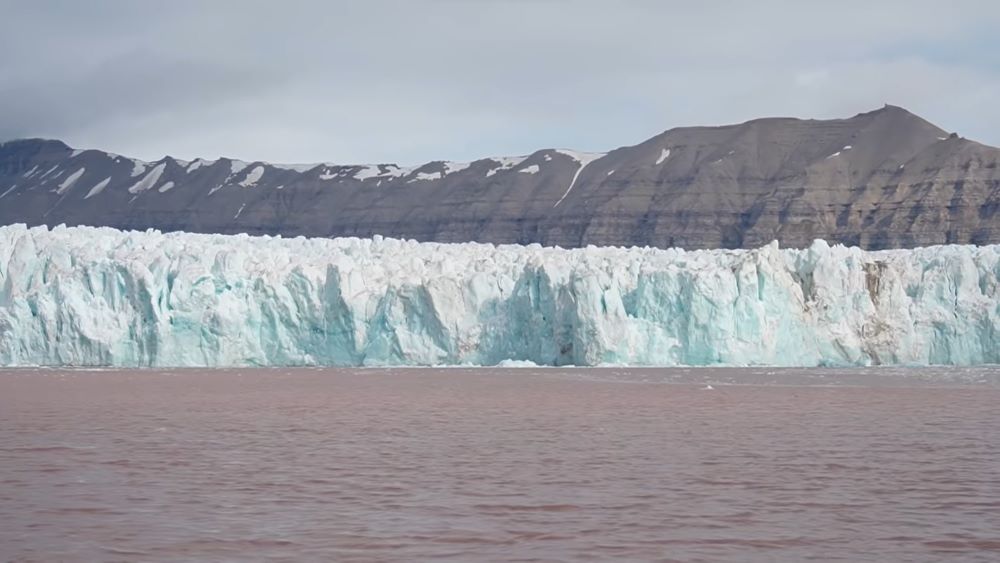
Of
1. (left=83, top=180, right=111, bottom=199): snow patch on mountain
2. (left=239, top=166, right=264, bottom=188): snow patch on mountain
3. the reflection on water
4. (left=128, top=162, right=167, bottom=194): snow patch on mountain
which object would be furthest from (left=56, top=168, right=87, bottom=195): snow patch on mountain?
the reflection on water

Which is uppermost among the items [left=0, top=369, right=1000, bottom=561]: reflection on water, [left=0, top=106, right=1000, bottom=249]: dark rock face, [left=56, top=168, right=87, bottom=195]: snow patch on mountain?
[left=56, top=168, right=87, bottom=195]: snow patch on mountain

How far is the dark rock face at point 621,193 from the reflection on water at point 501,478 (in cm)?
5401

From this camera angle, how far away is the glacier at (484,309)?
30.1 meters

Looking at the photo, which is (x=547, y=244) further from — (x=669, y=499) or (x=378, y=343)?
(x=669, y=499)

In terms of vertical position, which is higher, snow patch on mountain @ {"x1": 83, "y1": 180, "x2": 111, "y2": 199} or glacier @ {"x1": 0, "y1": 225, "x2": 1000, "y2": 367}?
snow patch on mountain @ {"x1": 83, "y1": 180, "x2": 111, "y2": 199}

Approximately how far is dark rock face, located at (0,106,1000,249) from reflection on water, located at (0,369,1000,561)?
2126 inches

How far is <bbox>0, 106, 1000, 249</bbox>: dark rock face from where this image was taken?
72.1 m

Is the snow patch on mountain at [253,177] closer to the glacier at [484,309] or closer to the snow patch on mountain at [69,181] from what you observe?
the snow patch on mountain at [69,181]

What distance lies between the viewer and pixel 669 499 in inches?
364

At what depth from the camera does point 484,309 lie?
3206 centimetres

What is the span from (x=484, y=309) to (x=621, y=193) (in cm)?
5331

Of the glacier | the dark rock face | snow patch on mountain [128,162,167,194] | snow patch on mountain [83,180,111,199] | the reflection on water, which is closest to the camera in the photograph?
the reflection on water

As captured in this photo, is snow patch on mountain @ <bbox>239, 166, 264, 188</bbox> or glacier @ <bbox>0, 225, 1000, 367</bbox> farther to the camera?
snow patch on mountain @ <bbox>239, 166, 264, 188</bbox>

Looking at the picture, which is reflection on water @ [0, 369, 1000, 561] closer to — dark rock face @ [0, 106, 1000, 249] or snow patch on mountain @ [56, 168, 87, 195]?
dark rock face @ [0, 106, 1000, 249]
